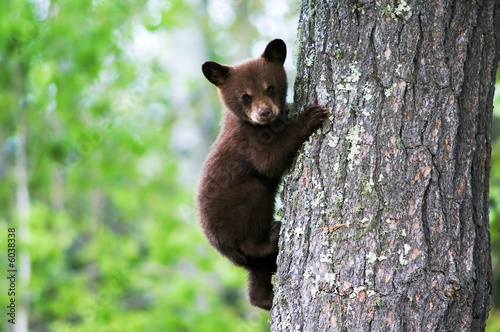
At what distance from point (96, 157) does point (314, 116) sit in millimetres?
9188

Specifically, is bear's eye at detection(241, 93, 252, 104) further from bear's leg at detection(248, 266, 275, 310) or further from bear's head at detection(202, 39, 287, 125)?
bear's leg at detection(248, 266, 275, 310)

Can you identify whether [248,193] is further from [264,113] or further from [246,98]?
[246,98]

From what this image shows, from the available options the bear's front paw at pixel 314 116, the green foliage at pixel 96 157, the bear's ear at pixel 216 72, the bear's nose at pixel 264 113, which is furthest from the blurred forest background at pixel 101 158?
the bear's front paw at pixel 314 116

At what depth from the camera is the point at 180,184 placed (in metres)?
13.0

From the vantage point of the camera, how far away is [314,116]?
3043 mm

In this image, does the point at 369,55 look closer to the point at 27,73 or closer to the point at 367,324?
the point at 367,324

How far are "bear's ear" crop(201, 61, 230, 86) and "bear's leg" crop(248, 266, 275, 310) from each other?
1618mm

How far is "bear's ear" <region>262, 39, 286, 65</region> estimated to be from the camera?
14.1ft

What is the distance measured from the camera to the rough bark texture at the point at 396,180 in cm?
260

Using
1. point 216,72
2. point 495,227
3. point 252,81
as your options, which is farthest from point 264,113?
point 495,227

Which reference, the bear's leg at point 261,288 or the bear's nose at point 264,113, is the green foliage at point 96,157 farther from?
the bear's nose at point 264,113

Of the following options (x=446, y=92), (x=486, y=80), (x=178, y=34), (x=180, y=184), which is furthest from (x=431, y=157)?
(x=178, y=34)

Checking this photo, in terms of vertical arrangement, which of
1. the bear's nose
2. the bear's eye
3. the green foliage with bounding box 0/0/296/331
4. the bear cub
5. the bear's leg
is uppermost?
the green foliage with bounding box 0/0/296/331

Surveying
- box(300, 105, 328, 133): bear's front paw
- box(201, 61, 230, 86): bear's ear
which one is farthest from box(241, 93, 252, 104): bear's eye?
box(300, 105, 328, 133): bear's front paw
